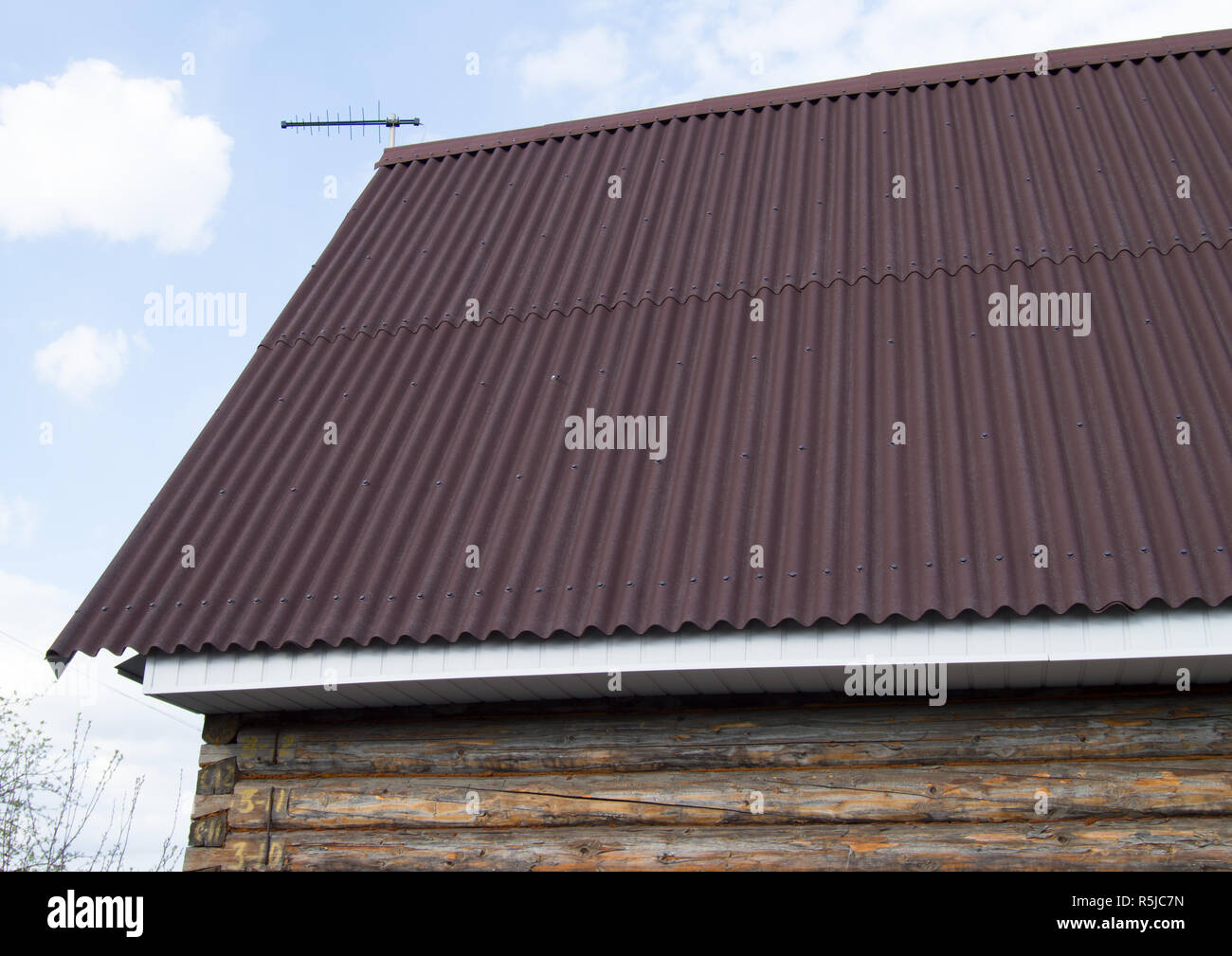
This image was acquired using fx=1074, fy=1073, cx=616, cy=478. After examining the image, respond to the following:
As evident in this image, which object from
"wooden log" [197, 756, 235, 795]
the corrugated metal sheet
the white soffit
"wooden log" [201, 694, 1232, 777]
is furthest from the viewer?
the corrugated metal sheet

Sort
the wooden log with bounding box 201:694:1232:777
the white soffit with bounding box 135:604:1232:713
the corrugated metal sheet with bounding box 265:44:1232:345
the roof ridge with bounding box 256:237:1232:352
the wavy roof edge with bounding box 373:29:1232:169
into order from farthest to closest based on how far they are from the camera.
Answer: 1. the wavy roof edge with bounding box 373:29:1232:169
2. the corrugated metal sheet with bounding box 265:44:1232:345
3. the roof ridge with bounding box 256:237:1232:352
4. the wooden log with bounding box 201:694:1232:777
5. the white soffit with bounding box 135:604:1232:713

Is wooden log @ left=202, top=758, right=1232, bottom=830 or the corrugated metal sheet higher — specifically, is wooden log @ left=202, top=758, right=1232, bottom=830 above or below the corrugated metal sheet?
below

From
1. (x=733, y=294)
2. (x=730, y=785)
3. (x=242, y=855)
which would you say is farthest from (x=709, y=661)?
(x=733, y=294)

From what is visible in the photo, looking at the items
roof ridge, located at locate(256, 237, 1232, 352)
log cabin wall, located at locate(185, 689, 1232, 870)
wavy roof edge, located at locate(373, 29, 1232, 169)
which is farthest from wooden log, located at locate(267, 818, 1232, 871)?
wavy roof edge, located at locate(373, 29, 1232, 169)

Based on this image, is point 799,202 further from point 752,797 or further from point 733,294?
point 752,797

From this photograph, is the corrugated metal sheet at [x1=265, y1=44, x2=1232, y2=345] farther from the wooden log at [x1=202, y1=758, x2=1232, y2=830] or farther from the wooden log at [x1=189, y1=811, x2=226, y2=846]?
the wooden log at [x1=189, y1=811, x2=226, y2=846]

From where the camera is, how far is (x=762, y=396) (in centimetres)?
564

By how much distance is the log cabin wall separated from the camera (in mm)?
4355

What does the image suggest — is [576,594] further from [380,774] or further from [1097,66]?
[1097,66]

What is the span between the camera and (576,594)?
4.73 m

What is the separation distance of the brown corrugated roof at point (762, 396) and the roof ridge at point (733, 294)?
25 millimetres

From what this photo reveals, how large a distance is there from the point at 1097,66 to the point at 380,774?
7.20 metres

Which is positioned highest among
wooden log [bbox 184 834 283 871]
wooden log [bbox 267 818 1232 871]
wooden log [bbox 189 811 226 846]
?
wooden log [bbox 189 811 226 846]

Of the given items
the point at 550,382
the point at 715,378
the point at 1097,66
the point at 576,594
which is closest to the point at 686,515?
the point at 576,594
